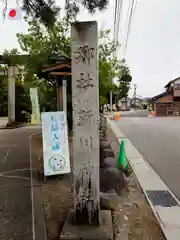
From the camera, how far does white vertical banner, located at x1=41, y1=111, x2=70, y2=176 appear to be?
5.52 meters

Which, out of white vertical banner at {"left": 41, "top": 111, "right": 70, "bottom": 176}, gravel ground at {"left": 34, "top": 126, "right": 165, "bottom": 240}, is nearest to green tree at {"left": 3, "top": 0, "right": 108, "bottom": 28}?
white vertical banner at {"left": 41, "top": 111, "right": 70, "bottom": 176}

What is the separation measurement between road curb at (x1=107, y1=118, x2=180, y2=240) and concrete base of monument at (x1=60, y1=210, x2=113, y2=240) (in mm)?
760

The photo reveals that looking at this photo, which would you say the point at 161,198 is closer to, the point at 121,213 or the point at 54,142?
the point at 121,213

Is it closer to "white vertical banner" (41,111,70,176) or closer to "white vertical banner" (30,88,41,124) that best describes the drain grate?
"white vertical banner" (41,111,70,176)

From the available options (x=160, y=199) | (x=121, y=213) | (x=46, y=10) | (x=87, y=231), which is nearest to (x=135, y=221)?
(x=121, y=213)

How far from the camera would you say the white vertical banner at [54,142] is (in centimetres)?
552

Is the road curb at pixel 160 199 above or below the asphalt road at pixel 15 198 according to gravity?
below

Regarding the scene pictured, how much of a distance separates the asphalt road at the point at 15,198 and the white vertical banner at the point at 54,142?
0.63 m

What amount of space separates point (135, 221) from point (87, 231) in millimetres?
951

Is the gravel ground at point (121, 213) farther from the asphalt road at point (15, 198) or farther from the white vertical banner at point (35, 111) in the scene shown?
the white vertical banner at point (35, 111)

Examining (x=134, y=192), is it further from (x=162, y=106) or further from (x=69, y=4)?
(x=162, y=106)

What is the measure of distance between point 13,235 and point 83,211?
90 cm

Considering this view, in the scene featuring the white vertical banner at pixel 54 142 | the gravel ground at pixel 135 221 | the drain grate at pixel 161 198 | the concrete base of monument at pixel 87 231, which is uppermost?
the white vertical banner at pixel 54 142

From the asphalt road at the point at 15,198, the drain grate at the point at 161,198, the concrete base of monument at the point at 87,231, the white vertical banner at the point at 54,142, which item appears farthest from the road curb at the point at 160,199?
the asphalt road at the point at 15,198
